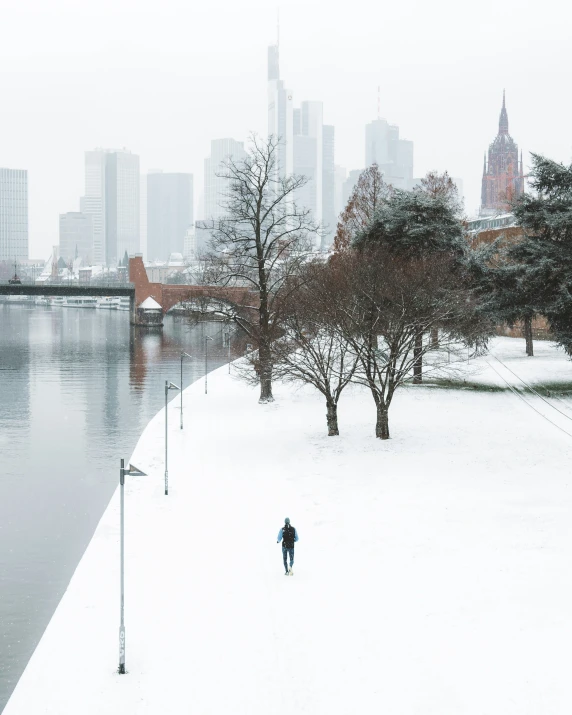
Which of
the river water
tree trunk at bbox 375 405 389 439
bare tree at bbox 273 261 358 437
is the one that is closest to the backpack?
the river water

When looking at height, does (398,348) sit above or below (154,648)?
above

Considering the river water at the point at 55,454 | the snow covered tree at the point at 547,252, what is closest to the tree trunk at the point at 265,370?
the river water at the point at 55,454

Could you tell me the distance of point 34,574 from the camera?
21734mm

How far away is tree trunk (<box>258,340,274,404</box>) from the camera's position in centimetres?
4078

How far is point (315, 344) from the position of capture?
39531mm

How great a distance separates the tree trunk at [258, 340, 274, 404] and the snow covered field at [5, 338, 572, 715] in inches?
272

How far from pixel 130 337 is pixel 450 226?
76684mm

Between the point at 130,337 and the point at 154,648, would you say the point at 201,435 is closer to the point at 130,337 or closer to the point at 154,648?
the point at 154,648

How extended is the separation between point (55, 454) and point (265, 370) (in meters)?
11.3

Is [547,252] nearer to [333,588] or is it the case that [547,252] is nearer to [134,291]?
[333,588]

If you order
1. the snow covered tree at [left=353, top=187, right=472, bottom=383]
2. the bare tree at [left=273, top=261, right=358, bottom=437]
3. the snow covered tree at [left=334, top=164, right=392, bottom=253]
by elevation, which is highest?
the snow covered tree at [left=334, top=164, right=392, bottom=253]

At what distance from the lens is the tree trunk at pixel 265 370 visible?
4078 cm

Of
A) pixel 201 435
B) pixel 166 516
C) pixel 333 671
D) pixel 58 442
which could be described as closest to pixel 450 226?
pixel 201 435

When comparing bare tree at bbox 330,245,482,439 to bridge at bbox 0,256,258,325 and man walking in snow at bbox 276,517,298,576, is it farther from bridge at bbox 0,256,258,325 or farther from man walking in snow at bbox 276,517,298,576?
bridge at bbox 0,256,258,325
